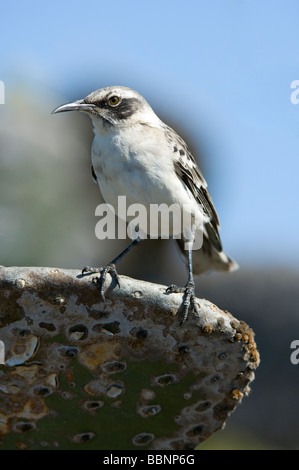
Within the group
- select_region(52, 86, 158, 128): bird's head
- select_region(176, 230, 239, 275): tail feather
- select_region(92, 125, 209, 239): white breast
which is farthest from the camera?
select_region(176, 230, 239, 275): tail feather

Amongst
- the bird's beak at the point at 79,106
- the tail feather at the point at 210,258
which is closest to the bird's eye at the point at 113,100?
the bird's beak at the point at 79,106

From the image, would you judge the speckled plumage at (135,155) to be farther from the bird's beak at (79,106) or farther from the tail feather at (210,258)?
the tail feather at (210,258)

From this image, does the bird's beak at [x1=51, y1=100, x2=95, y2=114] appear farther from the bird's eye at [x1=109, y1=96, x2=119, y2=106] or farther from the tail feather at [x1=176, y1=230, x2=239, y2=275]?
the tail feather at [x1=176, y1=230, x2=239, y2=275]

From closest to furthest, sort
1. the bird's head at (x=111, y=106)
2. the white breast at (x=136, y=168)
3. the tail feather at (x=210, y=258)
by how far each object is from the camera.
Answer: the white breast at (x=136, y=168)
the bird's head at (x=111, y=106)
the tail feather at (x=210, y=258)

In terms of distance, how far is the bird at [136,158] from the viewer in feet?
16.6

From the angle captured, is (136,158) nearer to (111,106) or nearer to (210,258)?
(111,106)

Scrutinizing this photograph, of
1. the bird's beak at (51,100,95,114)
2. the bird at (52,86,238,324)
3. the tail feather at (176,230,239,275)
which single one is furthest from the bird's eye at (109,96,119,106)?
the tail feather at (176,230,239,275)

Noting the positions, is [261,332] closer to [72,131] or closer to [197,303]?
[72,131]

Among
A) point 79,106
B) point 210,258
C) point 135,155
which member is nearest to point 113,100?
point 79,106

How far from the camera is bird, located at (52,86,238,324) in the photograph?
505 cm

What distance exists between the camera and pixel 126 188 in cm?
505

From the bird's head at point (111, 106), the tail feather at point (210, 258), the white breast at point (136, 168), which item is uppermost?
the bird's head at point (111, 106)

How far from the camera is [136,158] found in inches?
199

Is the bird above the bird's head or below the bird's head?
below
